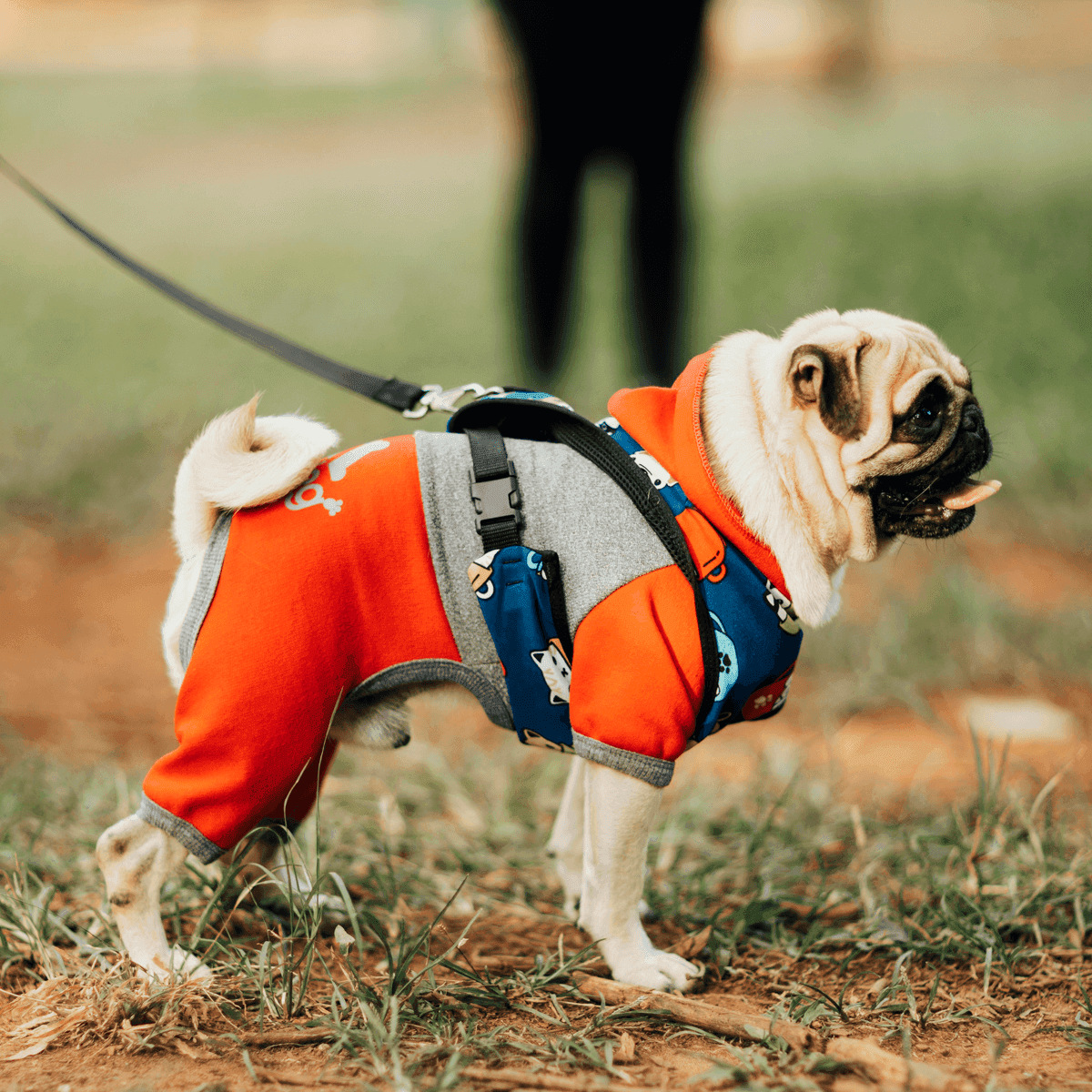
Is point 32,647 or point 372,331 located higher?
point 372,331

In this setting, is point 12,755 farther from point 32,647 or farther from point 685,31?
point 685,31

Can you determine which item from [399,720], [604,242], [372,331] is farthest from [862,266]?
[399,720]

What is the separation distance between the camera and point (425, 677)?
2.03 meters

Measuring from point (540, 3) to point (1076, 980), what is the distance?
438 centimetres

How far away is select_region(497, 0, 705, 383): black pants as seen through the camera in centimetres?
466

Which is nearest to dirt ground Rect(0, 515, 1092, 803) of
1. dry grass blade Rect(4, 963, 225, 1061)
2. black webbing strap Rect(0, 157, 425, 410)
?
dry grass blade Rect(4, 963, 225, 1061)

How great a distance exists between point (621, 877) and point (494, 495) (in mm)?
815

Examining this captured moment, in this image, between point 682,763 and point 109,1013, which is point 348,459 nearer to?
point 109,1013

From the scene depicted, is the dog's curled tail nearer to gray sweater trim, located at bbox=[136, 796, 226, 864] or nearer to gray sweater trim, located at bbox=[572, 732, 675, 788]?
gray sweater trim, located at bbox=[136, 796, 226, 864]

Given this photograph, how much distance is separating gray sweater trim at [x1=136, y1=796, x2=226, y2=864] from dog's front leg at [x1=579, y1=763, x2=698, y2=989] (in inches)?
29.3

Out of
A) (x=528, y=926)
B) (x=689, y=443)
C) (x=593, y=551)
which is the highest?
(x=689, y=443)

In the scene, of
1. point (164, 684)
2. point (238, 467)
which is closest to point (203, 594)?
point (238, 467)

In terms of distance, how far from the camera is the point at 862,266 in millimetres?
8508

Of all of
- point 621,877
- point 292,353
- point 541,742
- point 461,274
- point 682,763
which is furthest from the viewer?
point 461,274
